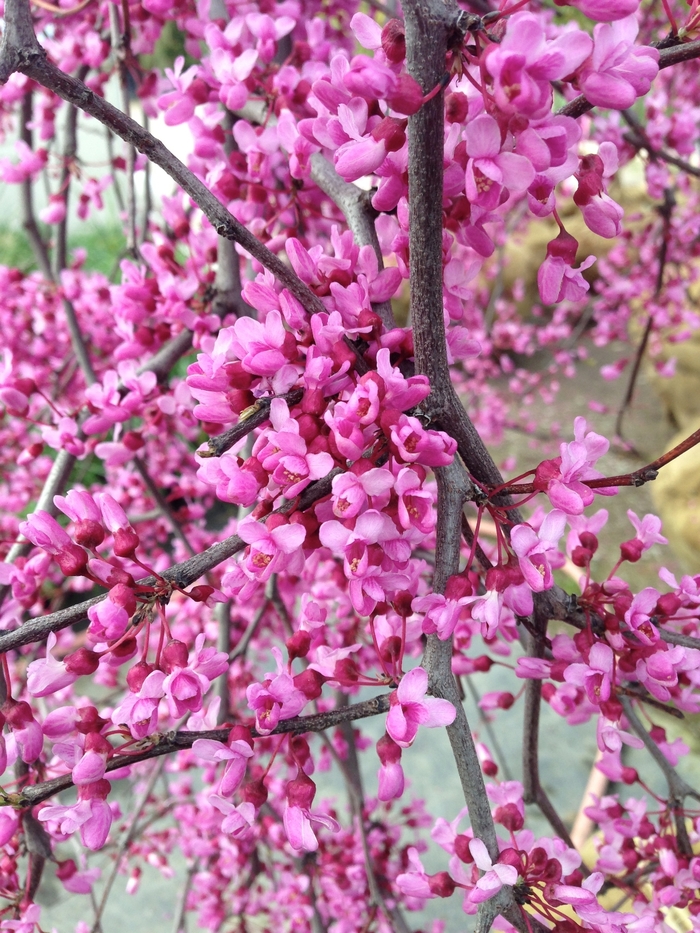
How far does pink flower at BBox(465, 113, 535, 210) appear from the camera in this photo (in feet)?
1.08

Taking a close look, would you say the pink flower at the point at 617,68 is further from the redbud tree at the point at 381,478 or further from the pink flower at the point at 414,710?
the pink flower at the point at 414,710

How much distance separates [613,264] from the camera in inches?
134

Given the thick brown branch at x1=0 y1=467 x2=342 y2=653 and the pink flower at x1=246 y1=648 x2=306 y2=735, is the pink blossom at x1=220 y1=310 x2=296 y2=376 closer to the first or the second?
the thick brown branch at x1=0 y1=467 x2=342 y2=653

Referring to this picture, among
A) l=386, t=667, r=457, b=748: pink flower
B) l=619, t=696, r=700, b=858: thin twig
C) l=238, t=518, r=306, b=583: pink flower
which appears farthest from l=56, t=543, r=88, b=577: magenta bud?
l=619, t=696, r=700, b=858: thin twig

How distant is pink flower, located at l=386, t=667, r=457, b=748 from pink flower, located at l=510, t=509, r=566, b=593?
0.30ft

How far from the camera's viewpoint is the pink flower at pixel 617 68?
329mm

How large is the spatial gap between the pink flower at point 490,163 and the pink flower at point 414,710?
28 centimetres

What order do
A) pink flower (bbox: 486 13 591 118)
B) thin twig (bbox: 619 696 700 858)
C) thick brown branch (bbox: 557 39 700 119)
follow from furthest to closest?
1. thin twig (bbox: 619 696 700 858)
2. thick brown branch (bbox: 557 39 700 119)
3. pink flower (bbox: 486 13 591 118)

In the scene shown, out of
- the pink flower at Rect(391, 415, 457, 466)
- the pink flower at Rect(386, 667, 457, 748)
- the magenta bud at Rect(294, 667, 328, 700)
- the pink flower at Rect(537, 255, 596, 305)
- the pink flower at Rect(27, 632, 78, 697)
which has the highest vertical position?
the pink flower at Rect(537, 255, 596, 305)

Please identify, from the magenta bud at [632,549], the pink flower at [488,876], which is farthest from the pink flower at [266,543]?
the magenta bud at [632,549]

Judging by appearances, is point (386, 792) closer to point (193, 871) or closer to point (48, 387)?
point (193, 871)

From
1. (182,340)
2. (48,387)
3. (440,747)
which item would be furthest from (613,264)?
(182,340)

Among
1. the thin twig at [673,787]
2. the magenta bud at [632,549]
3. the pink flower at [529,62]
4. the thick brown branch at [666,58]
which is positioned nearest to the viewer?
the pink flower at [529,62]

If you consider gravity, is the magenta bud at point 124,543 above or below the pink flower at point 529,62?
below
